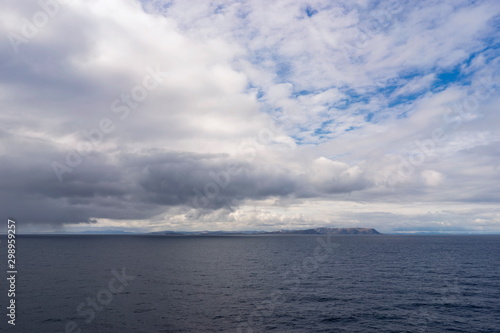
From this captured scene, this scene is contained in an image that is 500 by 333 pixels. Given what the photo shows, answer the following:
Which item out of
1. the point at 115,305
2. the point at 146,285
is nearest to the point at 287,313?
the point at 115,305

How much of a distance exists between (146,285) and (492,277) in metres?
112

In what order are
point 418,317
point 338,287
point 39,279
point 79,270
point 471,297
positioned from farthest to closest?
point 79,270 < point 39,279 < point 338,287 < point 471,297 < point 418,317

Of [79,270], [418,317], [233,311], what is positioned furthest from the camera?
[79,270]

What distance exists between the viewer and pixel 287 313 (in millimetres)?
59312

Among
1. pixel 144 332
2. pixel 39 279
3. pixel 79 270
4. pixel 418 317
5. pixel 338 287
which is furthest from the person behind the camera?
pixel 79 270

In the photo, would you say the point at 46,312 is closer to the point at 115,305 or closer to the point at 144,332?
the point at 115,305

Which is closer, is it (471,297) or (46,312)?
(46,312)

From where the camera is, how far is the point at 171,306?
64000mm

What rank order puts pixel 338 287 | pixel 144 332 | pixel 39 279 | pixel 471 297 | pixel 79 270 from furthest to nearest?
pixel 79 270 → pixel 39 279 → pixel 338 287 → pixel 471 297 → pixel 144 332

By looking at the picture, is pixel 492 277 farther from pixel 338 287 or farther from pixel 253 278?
pixel 253 278

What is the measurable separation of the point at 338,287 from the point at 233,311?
35716 mm

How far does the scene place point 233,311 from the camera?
2384 inches

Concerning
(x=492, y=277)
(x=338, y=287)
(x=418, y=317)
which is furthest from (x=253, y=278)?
(x=492, y=277)

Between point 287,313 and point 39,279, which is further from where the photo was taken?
point 39,279
